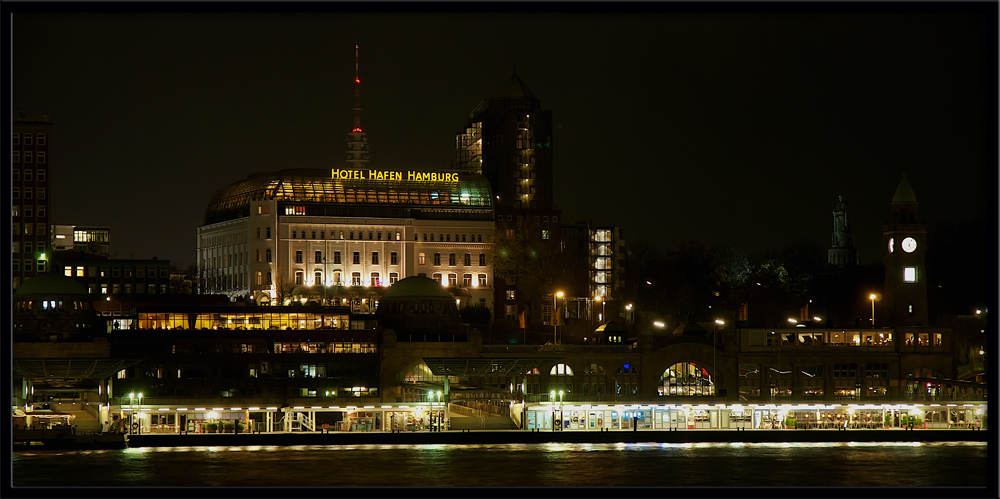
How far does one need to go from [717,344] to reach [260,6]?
4400 inches

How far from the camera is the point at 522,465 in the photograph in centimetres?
11544

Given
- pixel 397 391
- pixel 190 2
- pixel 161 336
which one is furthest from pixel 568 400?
pixel 190 2

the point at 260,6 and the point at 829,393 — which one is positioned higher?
the point at 260,6

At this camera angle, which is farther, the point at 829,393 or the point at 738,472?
the point at 829,393

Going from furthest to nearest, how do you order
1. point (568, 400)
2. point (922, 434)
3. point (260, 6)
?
point (568, 400) → point (922, 434) → point (260, 6)

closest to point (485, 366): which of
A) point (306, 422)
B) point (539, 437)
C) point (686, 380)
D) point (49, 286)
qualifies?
point (539, 437)

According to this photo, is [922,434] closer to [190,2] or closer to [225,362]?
[225,362]

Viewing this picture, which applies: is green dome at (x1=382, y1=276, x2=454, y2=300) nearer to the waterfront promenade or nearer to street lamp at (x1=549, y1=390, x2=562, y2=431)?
street lamp at (x1=549, y1=390, x2=562, y2=431)

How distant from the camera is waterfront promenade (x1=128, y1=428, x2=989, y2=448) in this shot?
12975 centimetres

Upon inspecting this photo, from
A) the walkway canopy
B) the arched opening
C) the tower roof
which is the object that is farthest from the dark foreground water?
the tower roof

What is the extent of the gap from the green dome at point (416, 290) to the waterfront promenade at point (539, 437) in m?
39.2

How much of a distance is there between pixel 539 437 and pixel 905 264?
56.9 m

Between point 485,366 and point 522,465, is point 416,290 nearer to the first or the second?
point 485,366

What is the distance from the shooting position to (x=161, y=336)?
149 meters
